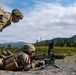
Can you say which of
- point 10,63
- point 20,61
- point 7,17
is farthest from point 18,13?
point 10,63

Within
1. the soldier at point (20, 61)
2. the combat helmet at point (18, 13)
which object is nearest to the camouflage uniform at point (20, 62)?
the soldier at point (20, 61)

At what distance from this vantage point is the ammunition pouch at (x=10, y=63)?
14.2 m

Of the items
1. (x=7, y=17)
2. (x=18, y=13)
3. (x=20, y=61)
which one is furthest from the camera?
(x=20, y=61)

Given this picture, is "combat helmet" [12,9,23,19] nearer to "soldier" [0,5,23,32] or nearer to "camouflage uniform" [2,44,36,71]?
"soldier" [0,5,23,32]

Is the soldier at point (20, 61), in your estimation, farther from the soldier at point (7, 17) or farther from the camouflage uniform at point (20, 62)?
the soldier at point (7, 17)

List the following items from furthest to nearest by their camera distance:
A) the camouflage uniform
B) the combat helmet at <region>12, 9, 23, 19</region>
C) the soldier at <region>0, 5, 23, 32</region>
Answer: the camouflage uniform, the combat helmet at <region>12, 9, 23, 19</region>, the soldier at <region>0, 5, 23, 32</region>

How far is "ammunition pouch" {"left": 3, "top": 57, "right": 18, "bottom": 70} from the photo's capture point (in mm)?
14163

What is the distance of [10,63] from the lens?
1423 cm

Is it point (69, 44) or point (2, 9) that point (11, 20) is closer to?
point (2, 9)

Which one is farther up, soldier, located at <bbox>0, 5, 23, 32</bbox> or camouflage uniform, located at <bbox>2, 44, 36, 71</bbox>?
soldier, located at <bbox>0, 5, 23, 32</bbox>

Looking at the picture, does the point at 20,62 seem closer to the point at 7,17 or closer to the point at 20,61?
the point at 20,61

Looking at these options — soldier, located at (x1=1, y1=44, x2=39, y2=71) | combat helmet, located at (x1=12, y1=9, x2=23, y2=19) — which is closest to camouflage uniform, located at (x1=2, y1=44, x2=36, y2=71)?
soldier, located at (x1=1, y1=44, x2=39, y2=71)

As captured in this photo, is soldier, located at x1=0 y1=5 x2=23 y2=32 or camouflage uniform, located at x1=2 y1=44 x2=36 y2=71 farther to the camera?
camouflage uniform, located at x1=2 y1=44 x2=36 y2=71

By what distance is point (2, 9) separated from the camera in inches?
493
